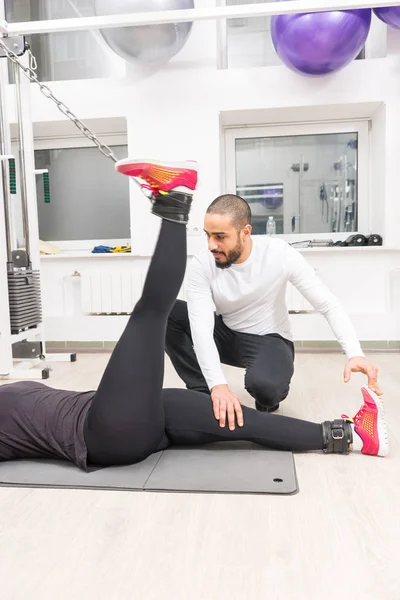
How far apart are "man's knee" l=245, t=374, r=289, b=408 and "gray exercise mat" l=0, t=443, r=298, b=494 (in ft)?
0.89

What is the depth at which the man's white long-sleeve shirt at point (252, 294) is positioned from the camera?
76.4 inches

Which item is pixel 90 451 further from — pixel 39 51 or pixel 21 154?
pixel 39 51

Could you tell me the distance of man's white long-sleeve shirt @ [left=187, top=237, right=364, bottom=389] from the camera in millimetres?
1940

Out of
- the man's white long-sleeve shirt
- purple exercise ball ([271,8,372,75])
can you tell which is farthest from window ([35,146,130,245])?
the man's white long-sleeve shirt

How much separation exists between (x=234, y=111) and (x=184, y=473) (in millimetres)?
2869

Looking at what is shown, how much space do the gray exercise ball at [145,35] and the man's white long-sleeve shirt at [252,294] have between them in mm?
1790

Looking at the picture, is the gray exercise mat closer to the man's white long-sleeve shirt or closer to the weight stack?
the man's white long-sleeve shirt

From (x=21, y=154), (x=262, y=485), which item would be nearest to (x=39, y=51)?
(x=21, y=154)

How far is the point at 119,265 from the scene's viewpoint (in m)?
4.07

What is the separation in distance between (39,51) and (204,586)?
167 inches

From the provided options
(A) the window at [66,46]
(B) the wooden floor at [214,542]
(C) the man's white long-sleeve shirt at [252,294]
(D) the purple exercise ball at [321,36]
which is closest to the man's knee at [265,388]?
(C) the man's white long-sleeve shirt at [252,294]

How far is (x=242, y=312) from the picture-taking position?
2258mm

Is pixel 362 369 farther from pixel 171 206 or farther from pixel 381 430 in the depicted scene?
pixel 171 206

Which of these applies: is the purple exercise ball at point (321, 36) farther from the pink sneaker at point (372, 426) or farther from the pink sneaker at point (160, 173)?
the pink sneaker at point (372, 426)
